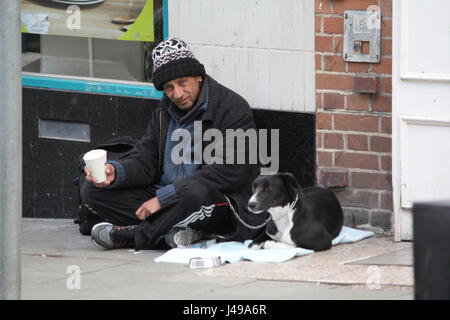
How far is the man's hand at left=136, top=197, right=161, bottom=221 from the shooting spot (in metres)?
7.06

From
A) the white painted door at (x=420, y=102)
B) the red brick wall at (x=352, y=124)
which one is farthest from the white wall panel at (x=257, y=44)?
the white painted door at (x=420, y=102)

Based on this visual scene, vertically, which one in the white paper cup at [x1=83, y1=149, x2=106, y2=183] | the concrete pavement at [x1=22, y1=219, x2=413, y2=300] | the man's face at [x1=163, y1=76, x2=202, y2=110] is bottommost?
the concrete pavement at [x1=22, y1=219, x2=413, y2=300]

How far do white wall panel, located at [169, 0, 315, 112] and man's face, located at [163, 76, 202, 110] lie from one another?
0.56 m

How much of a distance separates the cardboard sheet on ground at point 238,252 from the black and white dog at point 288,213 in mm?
74

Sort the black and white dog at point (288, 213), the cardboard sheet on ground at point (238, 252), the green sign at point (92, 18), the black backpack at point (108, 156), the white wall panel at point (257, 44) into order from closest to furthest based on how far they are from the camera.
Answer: the cardboard sheet on ground at point (238, 252) < the black and white dog at point (288, 213) < the white wall panel at point (257, 44) < the black backpack at point (108, 156) < the green sign at point (92, 18)

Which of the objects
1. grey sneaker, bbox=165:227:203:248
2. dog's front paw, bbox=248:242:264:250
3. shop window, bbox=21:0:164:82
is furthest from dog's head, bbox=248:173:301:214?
shop window, bbox=21:0:164:82

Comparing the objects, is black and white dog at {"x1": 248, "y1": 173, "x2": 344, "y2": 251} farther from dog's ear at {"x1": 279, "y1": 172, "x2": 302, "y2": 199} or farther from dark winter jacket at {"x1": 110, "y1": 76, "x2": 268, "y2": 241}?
dark winter jacket at {"x1": 110, "y1": 76, "x2": 268, "y2": 241}

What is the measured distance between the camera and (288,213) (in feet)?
22.4

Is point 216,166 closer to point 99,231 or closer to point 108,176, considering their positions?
point 108,176

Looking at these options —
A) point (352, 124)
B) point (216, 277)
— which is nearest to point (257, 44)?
point (352, 124)

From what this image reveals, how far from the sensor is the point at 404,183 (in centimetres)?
696

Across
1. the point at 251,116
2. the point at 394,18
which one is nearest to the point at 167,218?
the point at 251,116

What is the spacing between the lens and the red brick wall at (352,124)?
7180mm

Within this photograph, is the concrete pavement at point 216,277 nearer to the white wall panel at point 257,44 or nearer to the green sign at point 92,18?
the white wall panel at point 257,44
